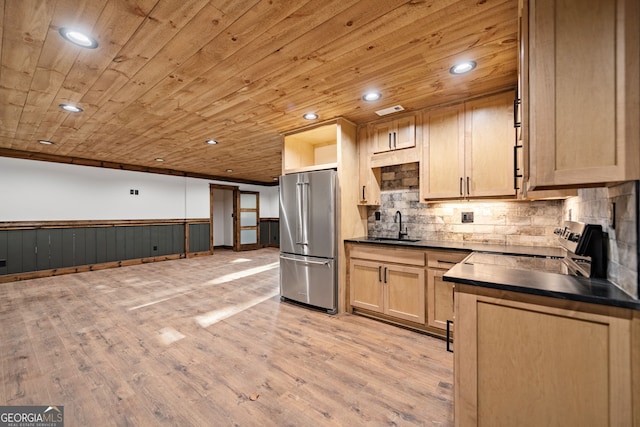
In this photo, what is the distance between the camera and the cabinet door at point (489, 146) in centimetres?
246

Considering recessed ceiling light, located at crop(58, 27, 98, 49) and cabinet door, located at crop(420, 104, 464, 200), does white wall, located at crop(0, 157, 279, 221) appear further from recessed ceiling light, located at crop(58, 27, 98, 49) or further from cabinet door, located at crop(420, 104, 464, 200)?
cabinet door, located at crop(420, 104, 464, 200)

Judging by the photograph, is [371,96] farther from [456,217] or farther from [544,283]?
[544,283]

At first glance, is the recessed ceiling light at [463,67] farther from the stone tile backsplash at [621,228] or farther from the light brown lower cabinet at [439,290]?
the light brown lower cabinet at [439,290]

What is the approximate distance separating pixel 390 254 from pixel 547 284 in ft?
5.65

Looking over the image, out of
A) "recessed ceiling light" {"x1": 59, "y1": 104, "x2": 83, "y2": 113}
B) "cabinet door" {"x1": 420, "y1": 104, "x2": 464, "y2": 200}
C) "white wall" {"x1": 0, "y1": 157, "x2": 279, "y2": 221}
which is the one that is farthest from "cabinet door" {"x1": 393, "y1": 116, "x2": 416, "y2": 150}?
"white wall" {"x1": 0, "y1": 157, "x2": 279, "y2": 221}

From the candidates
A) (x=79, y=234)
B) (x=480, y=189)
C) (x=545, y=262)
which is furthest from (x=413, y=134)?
(x=79, y=234)

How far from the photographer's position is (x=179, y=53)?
1915 mm

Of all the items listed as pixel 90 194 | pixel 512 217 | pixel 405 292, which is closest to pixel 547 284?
pixel 405 292

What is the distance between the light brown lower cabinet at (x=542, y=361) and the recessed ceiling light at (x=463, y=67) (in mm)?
1716

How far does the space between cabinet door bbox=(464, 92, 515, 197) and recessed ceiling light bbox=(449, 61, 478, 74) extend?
574 mm

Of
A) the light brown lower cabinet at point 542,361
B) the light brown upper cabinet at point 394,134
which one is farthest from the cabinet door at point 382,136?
the light brown lower cabinet at point 542,361

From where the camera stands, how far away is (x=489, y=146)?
8.38ft

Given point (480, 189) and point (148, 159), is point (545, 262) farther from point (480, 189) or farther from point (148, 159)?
point (148, 159)

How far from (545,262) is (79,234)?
7.62m
